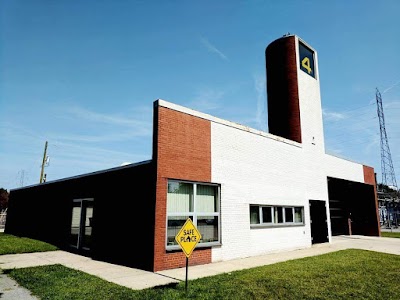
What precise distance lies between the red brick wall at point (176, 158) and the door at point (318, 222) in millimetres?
8929

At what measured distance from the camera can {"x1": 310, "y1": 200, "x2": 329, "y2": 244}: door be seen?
16875 millimetres

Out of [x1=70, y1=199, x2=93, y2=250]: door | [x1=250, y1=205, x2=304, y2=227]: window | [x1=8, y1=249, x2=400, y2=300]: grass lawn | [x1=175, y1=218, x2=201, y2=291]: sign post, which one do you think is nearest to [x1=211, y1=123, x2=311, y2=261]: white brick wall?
[x1=250, y1=205, x2=304, y2=227]: window

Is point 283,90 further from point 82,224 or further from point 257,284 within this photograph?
point 82,224

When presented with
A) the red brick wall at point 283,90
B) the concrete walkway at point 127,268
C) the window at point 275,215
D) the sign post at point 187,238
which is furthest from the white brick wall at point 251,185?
the sign post at point 187,238

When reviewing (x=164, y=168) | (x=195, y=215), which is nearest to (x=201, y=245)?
(x=195, y=215)

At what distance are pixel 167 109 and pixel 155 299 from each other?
234 inches

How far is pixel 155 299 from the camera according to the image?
19.6 ft

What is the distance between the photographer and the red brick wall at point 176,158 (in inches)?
359

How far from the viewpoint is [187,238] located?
6945 millimetres

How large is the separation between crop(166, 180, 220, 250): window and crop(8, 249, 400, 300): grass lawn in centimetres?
210

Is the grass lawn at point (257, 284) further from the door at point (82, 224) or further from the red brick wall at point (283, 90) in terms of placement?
the red brick wall at point (283, 90)

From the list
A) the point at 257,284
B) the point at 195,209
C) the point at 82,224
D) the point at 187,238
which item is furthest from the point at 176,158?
the point at 82,224

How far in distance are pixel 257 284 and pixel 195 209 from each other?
144 inches

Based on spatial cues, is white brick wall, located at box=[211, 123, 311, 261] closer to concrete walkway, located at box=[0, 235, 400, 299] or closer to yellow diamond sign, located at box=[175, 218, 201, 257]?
concrete walkway, located at box=[0, 235, 400, 299]
